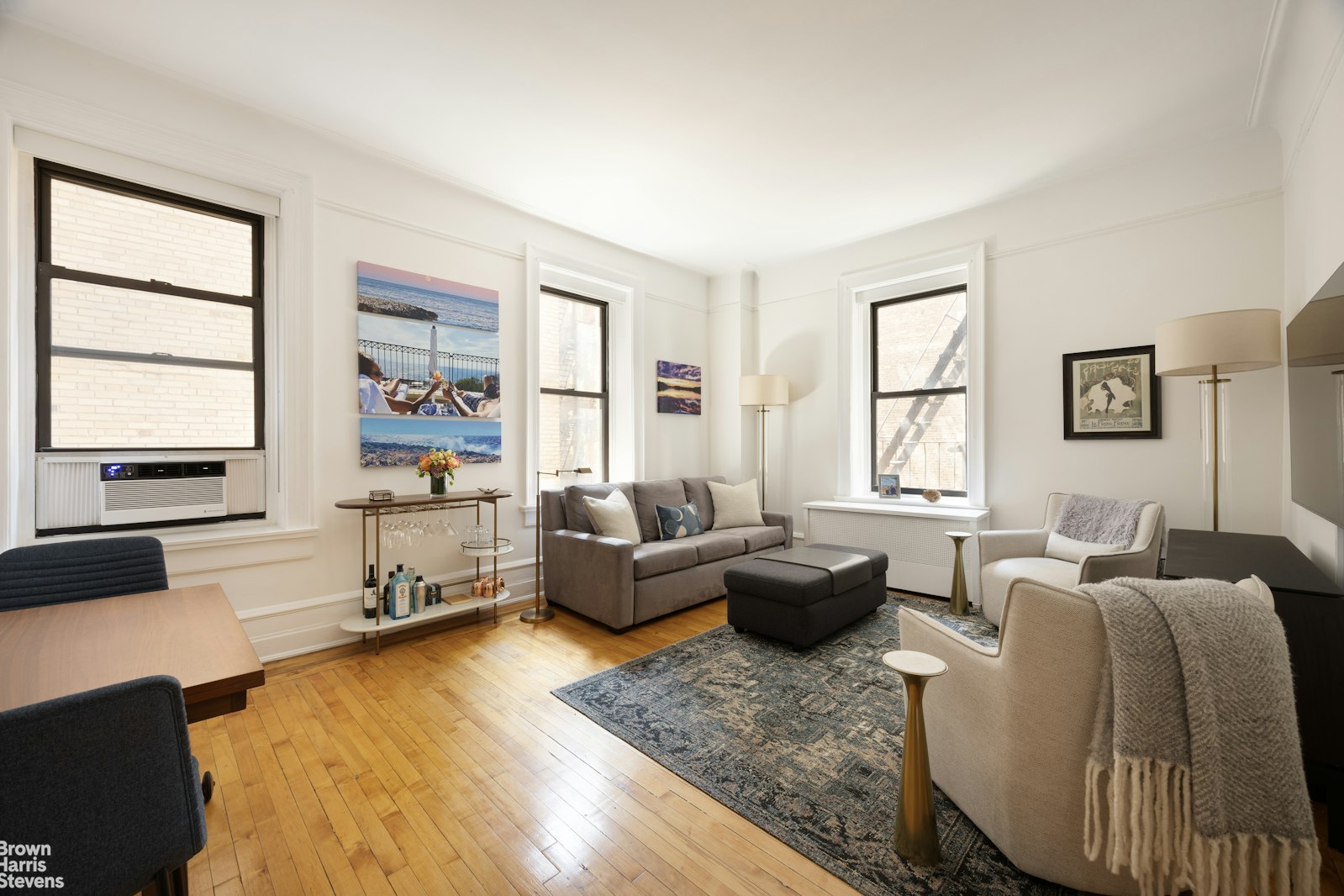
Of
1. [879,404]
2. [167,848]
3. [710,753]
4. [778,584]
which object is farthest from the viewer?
[879,404]

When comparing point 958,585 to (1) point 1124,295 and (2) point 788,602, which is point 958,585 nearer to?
(2) point 788,602

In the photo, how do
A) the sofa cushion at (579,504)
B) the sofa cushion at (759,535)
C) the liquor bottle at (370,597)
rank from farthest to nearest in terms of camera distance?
1. the sofa cushion at (759,535)
2. the sofa cushion at (579,504)
3. the liquor bottle at (370,597)

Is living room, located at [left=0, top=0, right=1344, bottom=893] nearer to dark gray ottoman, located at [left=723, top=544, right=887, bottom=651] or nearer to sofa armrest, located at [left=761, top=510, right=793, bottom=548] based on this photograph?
sofa armrest, located at [left=761, top=510, right=793, bottom=548]

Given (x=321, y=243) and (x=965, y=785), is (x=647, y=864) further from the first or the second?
(x=321, y=243)

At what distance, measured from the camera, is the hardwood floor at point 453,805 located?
156 cm

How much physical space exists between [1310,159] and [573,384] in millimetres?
4682

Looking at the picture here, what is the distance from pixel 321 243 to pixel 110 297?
3.39 ft

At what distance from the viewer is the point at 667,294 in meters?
5.50

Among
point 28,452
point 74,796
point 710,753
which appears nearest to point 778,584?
point 710,753

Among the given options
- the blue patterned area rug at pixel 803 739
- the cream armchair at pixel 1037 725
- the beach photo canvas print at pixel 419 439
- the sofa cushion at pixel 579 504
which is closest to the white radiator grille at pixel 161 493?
the beach photo canvas print at pixel 419 439

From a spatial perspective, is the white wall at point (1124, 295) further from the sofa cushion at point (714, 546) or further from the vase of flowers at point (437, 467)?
the vase of flowers at point (437, 467)

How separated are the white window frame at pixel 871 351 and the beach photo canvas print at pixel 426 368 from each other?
312 centimetres

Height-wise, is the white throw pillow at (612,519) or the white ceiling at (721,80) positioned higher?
the white ceiling at (721,80)

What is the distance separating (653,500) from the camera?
4598 millimetres
